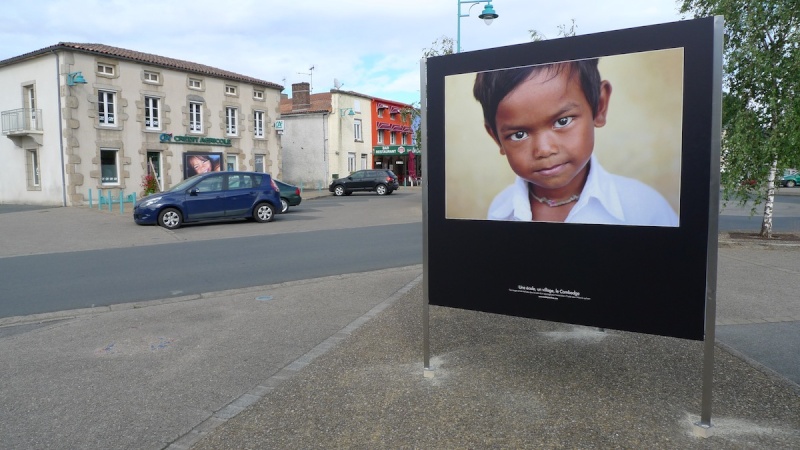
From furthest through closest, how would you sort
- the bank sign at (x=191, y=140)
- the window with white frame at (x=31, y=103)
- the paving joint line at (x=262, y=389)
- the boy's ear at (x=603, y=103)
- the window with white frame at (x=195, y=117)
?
the window with white frame at (x=195, y=117) < the bank sign at (x=191, y=140) < the window with white frame at (x=31, y=103) < the boy's ear at (x=603, y=103) < the paving joint line at (x=262, y=389)

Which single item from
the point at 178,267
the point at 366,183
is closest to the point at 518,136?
the point at 178,267

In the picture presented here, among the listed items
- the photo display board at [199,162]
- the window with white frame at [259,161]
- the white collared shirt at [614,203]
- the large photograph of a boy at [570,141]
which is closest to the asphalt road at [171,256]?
A: the large photograph of a boy at [570,141]

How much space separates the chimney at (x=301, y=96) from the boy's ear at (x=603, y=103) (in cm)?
4594

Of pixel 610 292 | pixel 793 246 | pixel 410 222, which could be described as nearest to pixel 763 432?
pixel 610 292

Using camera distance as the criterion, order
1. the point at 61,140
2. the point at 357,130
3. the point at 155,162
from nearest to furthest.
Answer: the point at 61,140 → the point at 155,162 → the point at 357,130

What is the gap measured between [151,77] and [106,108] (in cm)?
314

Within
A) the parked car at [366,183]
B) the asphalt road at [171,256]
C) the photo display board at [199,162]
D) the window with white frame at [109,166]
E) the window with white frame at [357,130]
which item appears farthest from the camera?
the window with white frame at [357,130]

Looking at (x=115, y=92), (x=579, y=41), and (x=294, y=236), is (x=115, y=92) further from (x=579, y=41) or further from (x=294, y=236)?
(x=579, y=41)

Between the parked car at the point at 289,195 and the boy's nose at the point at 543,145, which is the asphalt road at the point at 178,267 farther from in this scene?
the parked car at the point at 289,195

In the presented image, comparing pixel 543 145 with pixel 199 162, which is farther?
pixel 199 162

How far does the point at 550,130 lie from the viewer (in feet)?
12.9

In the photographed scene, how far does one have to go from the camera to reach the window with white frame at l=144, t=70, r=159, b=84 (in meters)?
29.5

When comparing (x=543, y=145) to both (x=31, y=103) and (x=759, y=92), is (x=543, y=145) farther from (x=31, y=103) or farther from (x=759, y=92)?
(x=31, y=103)

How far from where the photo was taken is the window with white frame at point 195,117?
32125 mm
